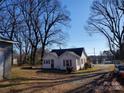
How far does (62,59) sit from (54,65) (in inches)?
90.6

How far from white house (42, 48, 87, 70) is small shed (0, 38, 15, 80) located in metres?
24.1

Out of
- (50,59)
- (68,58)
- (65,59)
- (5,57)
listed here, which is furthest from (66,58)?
(5,57)

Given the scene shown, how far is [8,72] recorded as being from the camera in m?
21.8

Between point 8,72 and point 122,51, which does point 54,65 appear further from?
point 8,72

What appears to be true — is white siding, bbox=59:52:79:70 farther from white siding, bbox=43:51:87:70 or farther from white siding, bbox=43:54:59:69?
white siding, bbox=43:54:59:69

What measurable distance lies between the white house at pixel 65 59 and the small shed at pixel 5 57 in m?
24.1

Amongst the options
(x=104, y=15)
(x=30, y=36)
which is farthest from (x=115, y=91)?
(x=30, y=36)

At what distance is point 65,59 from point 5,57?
26.1 metres

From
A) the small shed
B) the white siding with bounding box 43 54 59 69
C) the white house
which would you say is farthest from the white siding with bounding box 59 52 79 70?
the small shed

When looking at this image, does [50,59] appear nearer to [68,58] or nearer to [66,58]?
[66,58]

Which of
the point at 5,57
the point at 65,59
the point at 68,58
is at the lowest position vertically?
the point at 5,57

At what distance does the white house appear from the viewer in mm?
45812

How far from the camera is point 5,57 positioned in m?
21.4

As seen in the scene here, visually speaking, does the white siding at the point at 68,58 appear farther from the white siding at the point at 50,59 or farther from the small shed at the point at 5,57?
the small shed at the point at 5,57
